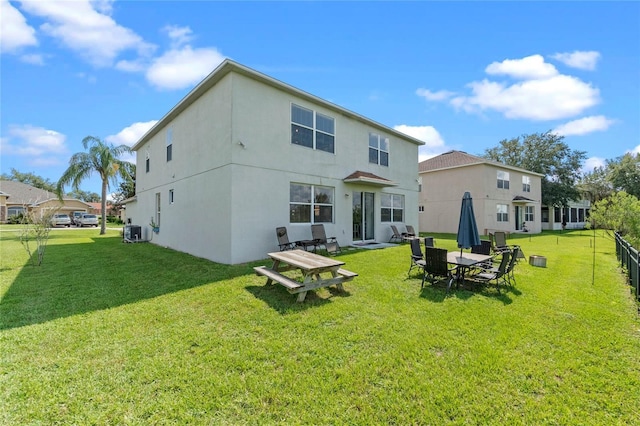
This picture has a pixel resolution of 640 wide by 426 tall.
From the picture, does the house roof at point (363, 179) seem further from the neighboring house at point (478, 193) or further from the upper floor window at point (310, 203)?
the neighboring house at point (478, 193)

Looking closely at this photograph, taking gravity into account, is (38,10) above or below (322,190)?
above

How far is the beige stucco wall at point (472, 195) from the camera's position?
72.9 ft

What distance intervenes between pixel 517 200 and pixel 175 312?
2809 cm

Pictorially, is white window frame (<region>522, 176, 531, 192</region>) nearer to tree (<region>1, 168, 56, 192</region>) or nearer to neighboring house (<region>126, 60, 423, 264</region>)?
neighboring house (<region>126, 60, 423, 264</region>)

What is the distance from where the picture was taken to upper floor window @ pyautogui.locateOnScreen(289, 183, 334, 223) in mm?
10562

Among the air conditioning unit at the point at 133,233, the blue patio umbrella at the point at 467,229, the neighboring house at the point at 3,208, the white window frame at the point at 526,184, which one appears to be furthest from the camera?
the neighboring house at the point at 3,208

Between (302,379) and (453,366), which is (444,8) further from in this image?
(302,379)

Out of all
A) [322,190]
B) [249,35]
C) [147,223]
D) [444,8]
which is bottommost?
[147,223]

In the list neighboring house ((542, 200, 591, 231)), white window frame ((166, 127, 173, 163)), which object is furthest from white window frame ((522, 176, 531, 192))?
white window frame ((166, 127, 173, 163))

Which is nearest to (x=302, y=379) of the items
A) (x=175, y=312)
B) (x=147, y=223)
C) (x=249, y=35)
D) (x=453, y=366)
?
(x=453, y=366)

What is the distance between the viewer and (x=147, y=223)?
16.2 metres

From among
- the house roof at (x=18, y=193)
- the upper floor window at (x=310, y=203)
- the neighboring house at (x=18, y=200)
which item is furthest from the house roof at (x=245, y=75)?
the house roof at (x=18, y=193)

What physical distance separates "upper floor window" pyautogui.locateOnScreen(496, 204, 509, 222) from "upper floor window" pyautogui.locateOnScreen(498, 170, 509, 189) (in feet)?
5.49

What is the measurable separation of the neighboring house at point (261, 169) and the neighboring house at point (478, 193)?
10556 mm
